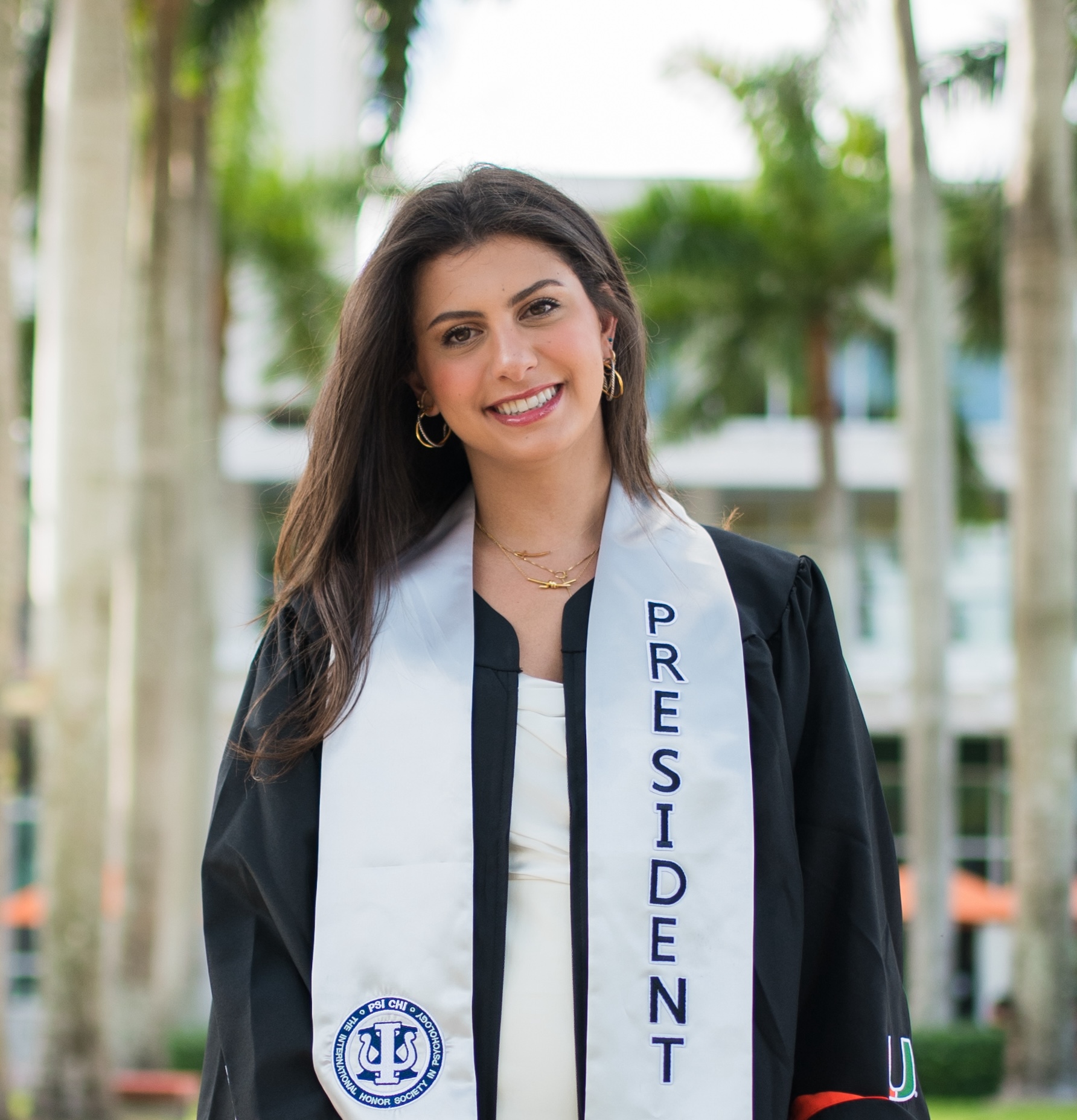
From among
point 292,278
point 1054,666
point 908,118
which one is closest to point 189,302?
point 292,278

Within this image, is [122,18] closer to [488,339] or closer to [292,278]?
[488,339]

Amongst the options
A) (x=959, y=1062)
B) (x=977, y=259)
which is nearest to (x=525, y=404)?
(x=959, y=1062)

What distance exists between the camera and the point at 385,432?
98.8 inches

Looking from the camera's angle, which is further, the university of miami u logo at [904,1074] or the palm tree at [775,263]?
the palm tree at [775,263]

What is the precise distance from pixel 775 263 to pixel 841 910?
16629 mm

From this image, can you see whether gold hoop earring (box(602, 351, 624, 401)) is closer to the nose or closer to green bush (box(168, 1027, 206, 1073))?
the nose

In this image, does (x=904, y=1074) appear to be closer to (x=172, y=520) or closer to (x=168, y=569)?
(x=168, y=569)

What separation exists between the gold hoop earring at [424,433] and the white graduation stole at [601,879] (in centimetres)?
42

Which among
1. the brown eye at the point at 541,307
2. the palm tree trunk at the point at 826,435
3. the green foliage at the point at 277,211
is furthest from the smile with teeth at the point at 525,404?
the palm tree trunk at the point at 826,435

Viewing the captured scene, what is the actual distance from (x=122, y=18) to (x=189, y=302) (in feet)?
15.3

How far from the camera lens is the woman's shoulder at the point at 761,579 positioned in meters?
2.22

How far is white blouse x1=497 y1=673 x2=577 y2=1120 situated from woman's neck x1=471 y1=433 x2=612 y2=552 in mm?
385

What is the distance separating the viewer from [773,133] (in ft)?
50.5

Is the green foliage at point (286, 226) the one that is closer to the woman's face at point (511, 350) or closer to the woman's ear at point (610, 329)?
the woman's ear at point (610, 329)
